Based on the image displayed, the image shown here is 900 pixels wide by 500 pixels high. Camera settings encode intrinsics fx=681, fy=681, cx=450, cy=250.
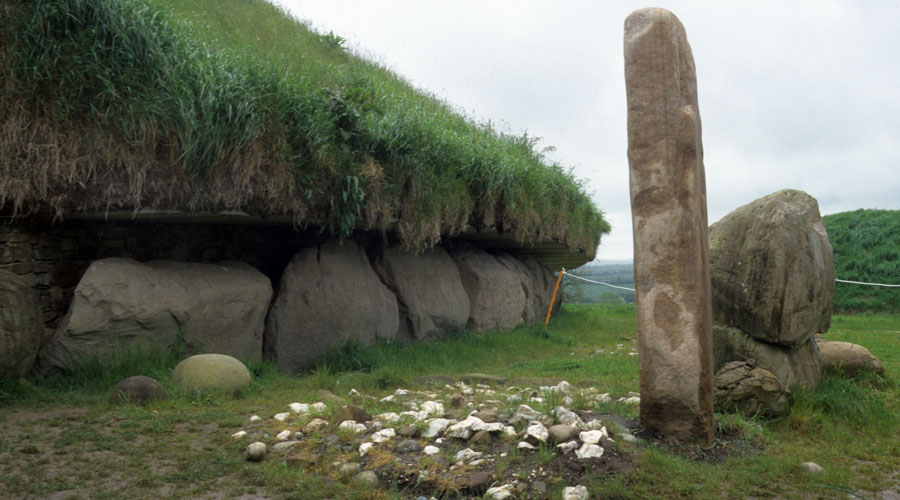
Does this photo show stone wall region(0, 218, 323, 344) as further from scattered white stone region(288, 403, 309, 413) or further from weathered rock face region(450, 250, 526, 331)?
weathered rock face region(450, 250, 526, 331)

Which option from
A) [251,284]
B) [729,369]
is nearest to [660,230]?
[729,369]

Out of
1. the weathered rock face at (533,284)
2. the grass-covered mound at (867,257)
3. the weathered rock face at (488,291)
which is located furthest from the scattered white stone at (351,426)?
the grass-covered mound at (867,257)

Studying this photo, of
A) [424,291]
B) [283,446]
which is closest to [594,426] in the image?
[283,446]

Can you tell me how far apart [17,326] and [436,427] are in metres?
3.44

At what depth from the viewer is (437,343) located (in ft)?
28.3

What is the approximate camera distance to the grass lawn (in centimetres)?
358

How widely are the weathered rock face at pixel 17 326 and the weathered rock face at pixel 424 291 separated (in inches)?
160

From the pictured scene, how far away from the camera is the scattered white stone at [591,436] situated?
3924 mm

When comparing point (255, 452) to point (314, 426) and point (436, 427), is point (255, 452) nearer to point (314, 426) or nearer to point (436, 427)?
point (314, 426)

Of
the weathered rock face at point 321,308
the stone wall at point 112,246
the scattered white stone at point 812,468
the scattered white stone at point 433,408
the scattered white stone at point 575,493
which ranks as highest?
the stone wall at point 112,246

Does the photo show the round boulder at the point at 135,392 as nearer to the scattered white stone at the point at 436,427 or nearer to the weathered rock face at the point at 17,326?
the weathered rock face at the point at 17,326

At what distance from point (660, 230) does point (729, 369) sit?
171 centimetres

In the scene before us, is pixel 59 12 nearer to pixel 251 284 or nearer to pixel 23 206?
pixel 23 206

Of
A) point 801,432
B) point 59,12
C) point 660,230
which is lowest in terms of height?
point 801,432
